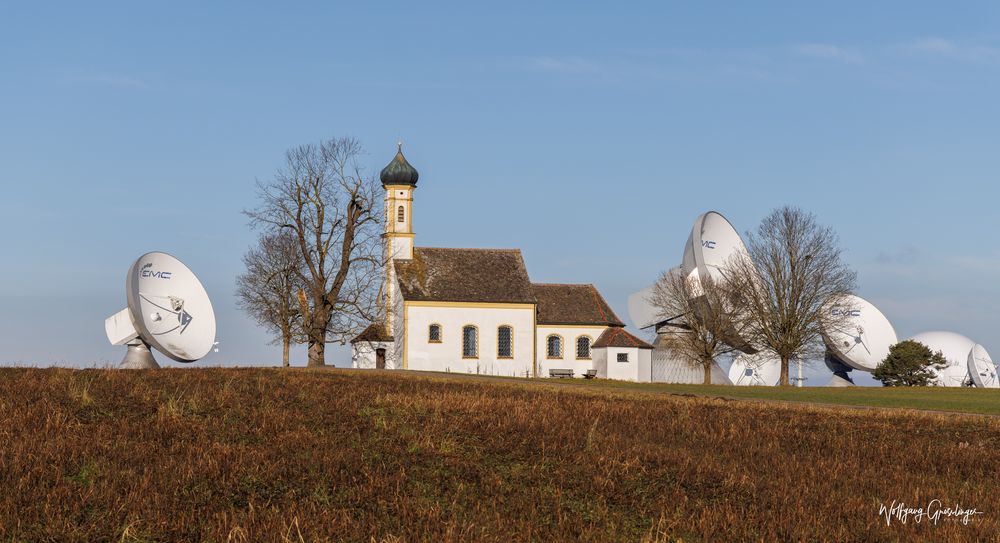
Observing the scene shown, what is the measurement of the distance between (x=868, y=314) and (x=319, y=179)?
4281cm

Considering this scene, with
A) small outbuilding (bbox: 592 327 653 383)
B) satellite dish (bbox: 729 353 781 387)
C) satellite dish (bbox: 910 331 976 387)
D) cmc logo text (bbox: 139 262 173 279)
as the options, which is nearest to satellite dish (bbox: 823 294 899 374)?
satellite dish (bbox: 729 353 781 387)

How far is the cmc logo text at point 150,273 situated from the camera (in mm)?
53544

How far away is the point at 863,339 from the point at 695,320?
602 inches

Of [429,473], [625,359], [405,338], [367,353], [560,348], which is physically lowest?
[429,473]

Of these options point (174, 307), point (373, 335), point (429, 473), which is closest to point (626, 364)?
point (373, 335)

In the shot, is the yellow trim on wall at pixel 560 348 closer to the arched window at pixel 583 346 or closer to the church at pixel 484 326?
the church at pixel 484 326

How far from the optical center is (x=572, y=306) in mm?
81562

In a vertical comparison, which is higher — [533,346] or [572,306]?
[572,306]

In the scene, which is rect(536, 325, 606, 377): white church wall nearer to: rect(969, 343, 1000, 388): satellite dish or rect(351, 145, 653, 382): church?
rect(351, 145, 653, 382): church

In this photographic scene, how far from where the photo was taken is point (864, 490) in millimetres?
14445

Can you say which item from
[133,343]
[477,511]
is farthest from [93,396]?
[133,343]

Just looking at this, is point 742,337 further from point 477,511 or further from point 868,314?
point 477,511

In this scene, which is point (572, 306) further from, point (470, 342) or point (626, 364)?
point (470, 342)

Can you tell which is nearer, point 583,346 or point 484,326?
point 484,326
